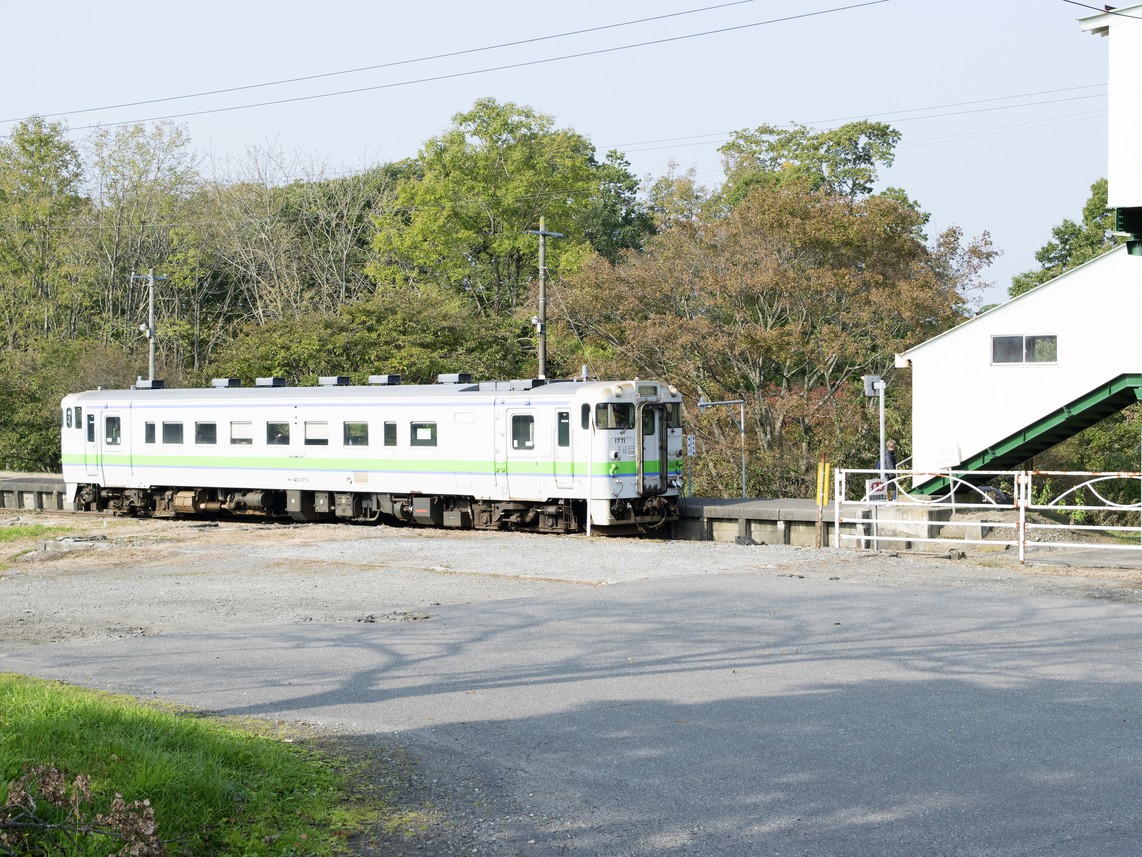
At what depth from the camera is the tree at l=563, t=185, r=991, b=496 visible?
3012cm

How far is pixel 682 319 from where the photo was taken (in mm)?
31250

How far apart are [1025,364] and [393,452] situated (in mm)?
12040

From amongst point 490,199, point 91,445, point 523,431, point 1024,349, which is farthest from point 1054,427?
point 490,199

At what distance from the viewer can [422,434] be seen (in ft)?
83.1

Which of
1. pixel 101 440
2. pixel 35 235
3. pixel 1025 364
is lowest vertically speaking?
pixel 101 440

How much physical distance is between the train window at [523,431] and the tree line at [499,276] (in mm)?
6659

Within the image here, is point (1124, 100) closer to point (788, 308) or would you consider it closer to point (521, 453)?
point (788, 308)

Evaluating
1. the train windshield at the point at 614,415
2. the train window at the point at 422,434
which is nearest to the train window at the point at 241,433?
the train window at the point at 422,434

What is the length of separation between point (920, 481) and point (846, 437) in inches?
263

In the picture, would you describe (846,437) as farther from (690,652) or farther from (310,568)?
(690,652)

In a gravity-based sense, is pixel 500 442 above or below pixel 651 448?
above

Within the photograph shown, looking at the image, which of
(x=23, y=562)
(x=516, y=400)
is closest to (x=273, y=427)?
(x=516, y=400)

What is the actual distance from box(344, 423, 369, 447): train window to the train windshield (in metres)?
5.63

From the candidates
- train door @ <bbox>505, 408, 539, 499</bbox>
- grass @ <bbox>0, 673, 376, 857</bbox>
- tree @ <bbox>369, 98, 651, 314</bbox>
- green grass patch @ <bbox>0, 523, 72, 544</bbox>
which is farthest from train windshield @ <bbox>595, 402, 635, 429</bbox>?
tree @ <bbox>369, 98, 651, 314</bbox>
